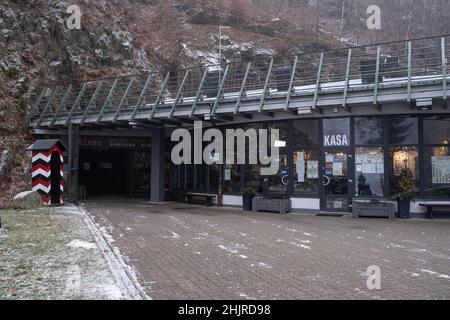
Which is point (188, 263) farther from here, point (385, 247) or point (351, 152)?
point (351, 152)

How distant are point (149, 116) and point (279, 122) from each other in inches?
211

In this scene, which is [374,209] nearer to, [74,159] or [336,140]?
[336,140]

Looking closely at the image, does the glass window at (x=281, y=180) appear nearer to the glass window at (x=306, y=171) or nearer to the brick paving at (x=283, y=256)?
the glass window at (x=306, y=171)

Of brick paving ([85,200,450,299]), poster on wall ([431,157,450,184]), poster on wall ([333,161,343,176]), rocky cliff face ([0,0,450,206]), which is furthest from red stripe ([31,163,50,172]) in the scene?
poster on wall ([431,157,450,184])

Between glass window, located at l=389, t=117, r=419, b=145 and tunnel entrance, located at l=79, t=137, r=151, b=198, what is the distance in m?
12.7

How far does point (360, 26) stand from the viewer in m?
54.8

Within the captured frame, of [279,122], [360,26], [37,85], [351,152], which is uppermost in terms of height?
[360,26]

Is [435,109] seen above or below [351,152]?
above

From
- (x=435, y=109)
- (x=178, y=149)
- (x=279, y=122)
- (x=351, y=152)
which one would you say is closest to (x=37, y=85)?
(x=178, y=149)

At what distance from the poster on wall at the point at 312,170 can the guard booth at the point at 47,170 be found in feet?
30.3

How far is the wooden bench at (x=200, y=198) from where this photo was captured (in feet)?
64.5

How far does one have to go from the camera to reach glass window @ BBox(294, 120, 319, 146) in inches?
658

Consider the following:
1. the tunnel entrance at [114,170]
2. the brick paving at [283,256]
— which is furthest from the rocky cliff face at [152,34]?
the brick paving at [283,256]
